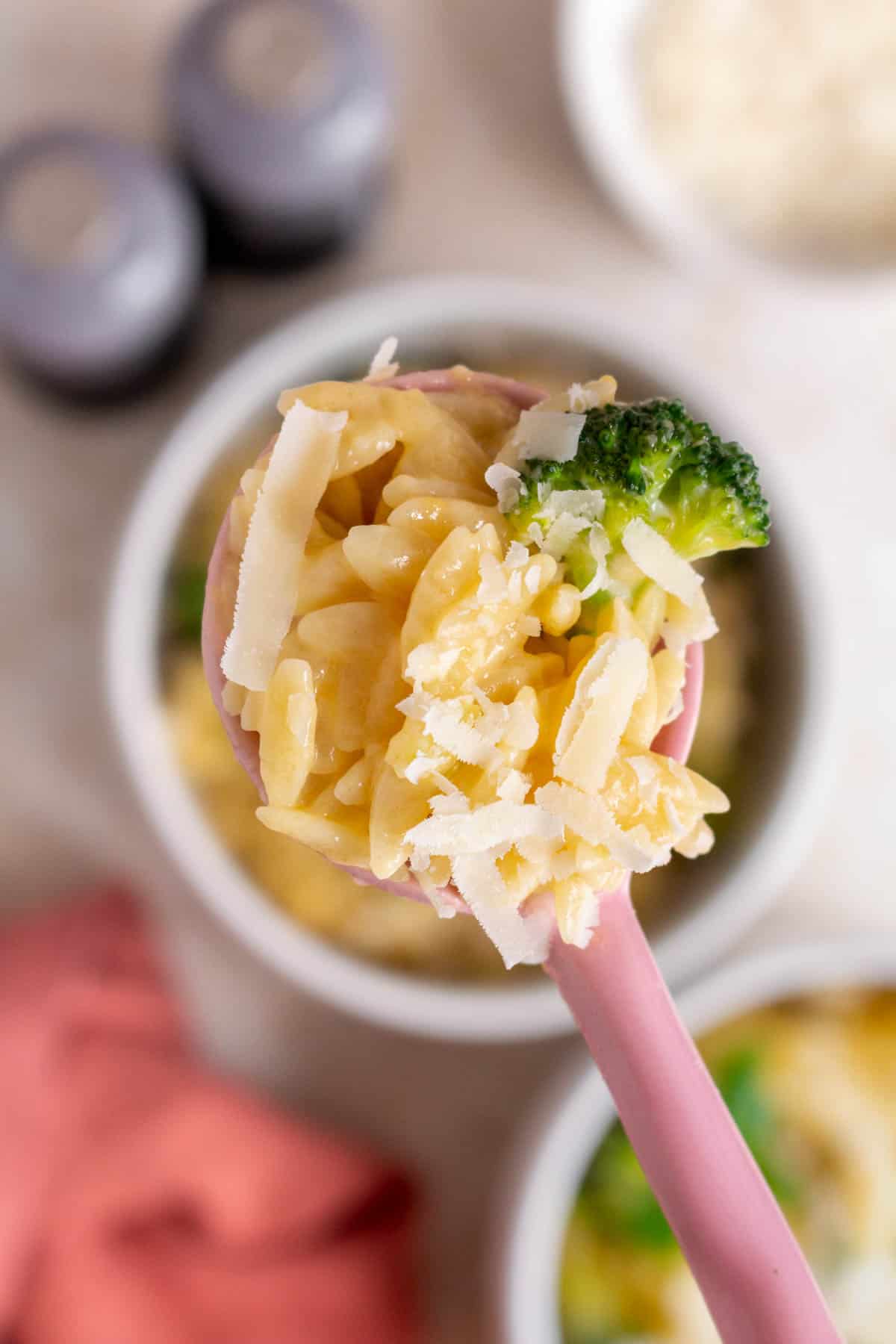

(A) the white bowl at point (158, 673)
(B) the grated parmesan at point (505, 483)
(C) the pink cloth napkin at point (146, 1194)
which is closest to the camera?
(B) the grated parmesan at point (505, 483)

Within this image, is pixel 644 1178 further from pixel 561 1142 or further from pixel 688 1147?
pixel 688 1147

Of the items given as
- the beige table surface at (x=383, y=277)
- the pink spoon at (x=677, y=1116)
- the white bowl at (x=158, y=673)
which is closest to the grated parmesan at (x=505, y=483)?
the pink spoon at (x=677, y=1116)

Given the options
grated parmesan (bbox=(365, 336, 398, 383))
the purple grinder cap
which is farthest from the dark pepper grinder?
grated parmesan (bbox=(365, 336, 398, 383))

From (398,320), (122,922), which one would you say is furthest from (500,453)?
(122,922)

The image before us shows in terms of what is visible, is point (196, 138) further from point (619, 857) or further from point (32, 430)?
point (619, 857)

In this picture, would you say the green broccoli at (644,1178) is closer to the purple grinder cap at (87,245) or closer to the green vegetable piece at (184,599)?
the green vegetable piece at (184,599)

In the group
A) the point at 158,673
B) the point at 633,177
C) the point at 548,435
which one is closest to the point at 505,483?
the point at 548,435

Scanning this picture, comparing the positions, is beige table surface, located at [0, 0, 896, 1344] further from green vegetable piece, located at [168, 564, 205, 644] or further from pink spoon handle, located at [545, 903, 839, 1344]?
pink spoon handle, located at [545, 903, 839, 1344]
